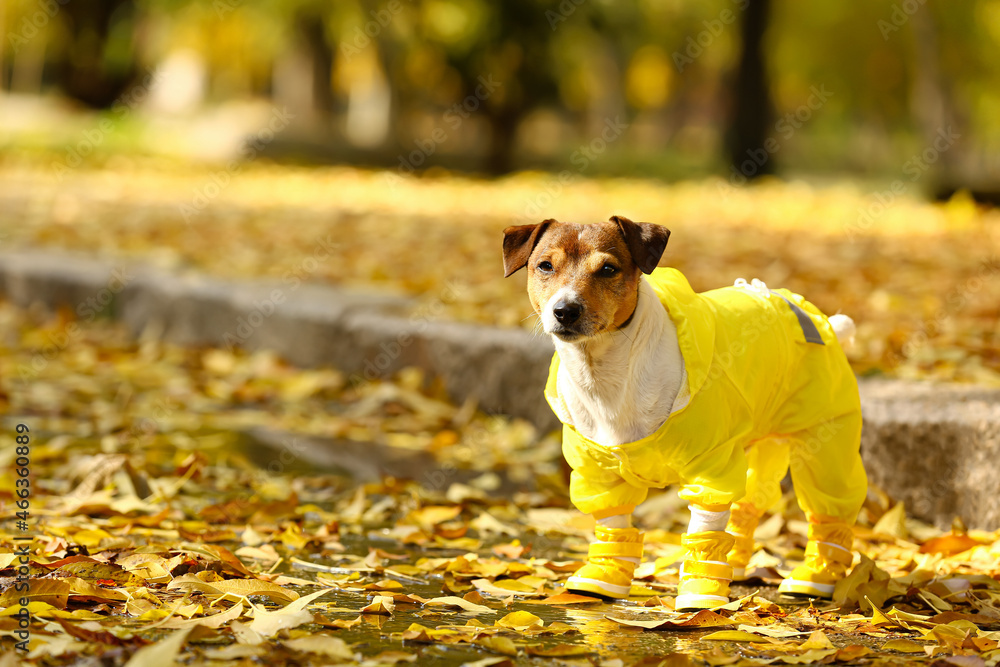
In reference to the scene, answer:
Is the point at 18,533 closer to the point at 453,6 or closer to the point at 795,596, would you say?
the point at 795,596

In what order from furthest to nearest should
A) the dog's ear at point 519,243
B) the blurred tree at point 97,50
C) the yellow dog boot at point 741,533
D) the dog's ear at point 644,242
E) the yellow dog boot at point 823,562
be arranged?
the blurred tree at point 97,50, the yellow dog boot at point 741,533, the yellow dog boot at point 823,562, the dog's ear at point 519,243, the dog's ear at point 644,242

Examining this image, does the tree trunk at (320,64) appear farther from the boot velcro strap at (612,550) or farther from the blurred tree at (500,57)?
the boot velcro strap at (612,550)

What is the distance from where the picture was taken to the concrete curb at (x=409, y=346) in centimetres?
399

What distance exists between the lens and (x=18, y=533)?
3.47m

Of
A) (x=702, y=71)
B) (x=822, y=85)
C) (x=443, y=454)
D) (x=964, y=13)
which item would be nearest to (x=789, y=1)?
(x=964, y=13)

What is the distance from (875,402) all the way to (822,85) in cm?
4057

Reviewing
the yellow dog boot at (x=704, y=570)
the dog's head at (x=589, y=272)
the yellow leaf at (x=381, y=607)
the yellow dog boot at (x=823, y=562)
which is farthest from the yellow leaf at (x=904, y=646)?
the yellow leaf at (x=381, y=607)

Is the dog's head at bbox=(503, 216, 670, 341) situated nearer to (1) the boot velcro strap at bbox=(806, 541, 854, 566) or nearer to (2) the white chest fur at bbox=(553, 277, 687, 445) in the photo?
(2) the white chest fur at bbox=(553, 277, 687, 445)

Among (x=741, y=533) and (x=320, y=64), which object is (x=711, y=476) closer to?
(x=741, y=533)

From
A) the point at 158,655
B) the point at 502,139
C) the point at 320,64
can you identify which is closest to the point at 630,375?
the point at 158,655

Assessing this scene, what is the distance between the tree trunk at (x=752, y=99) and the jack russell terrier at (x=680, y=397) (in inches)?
621

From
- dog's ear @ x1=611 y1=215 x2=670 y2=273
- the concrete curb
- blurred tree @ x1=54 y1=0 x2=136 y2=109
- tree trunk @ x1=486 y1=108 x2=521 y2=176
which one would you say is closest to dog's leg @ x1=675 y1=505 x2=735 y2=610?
dog's ear @ x1=611 y1=215 x2=670 y2=273

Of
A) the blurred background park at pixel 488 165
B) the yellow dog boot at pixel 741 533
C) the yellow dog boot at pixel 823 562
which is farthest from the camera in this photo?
the blurred background park at pixel 488 165

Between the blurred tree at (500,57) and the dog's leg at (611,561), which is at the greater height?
the blurred tree at (500,57)
